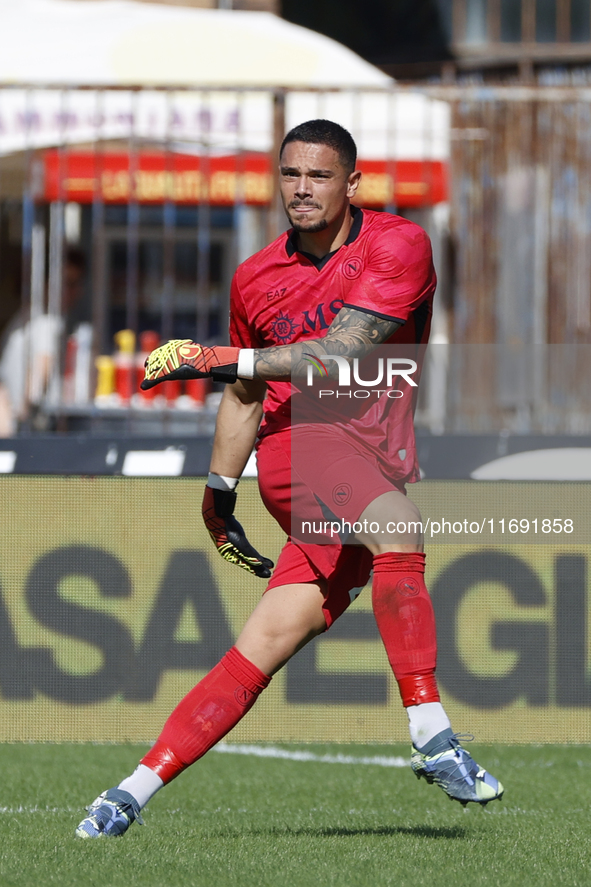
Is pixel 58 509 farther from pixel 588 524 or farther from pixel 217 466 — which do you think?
pixel 588 524

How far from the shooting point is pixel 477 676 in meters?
5.55

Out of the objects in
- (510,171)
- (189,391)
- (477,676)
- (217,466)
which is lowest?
(477,676)

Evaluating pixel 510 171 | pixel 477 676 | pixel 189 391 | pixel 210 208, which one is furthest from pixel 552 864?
pixel 510 171

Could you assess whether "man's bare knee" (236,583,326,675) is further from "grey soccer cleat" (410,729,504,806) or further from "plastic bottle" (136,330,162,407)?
"plastic bottle" (136,330,162,407)

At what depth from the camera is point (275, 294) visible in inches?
155

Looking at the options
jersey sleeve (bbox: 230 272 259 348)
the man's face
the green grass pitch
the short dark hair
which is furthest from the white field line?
the short dark hair

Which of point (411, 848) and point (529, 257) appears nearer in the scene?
point (411, 848)

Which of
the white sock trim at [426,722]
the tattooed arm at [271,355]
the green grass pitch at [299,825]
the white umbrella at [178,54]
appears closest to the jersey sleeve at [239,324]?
the tattooed arm at [271,355]

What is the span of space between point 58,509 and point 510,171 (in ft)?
25.7

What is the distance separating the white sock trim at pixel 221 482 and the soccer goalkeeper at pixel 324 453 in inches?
5.8

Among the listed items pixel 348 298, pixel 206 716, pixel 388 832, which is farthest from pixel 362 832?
pixel 348 298

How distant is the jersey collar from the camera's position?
3932mm

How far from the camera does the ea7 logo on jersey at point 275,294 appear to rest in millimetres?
3924

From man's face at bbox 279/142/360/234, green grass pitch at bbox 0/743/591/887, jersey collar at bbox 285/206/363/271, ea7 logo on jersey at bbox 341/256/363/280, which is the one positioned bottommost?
green grass pitch at bbox 0/743/591/887
